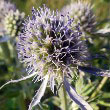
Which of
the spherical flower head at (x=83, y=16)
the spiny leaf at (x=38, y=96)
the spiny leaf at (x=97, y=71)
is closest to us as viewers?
the spiny leaf at (x=38, y=96)

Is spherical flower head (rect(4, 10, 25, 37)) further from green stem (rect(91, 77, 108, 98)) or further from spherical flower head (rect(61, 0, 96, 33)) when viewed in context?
green stem (rect(91, 77, 108, 98))

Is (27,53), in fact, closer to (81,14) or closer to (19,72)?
(19,72)

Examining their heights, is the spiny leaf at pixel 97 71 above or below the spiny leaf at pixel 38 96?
above

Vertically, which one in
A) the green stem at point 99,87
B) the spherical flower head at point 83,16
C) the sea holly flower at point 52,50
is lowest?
the green stem at point 99,87

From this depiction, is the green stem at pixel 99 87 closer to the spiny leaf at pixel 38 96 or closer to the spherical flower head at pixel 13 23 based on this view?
the spiny leaf at pixel 38 96

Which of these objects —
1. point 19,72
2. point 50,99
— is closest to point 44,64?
point 50,99

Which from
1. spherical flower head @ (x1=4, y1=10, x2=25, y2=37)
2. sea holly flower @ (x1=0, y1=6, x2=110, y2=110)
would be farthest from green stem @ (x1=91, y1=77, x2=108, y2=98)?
spherical flower head @ (x1=4, y1=10, x2=25, y2=37)

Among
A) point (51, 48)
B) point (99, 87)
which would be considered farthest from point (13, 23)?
point (99, 87)

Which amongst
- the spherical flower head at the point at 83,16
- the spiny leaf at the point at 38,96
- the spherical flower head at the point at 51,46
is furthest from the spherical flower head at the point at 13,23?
the spiny leaf at the point at 38,96
